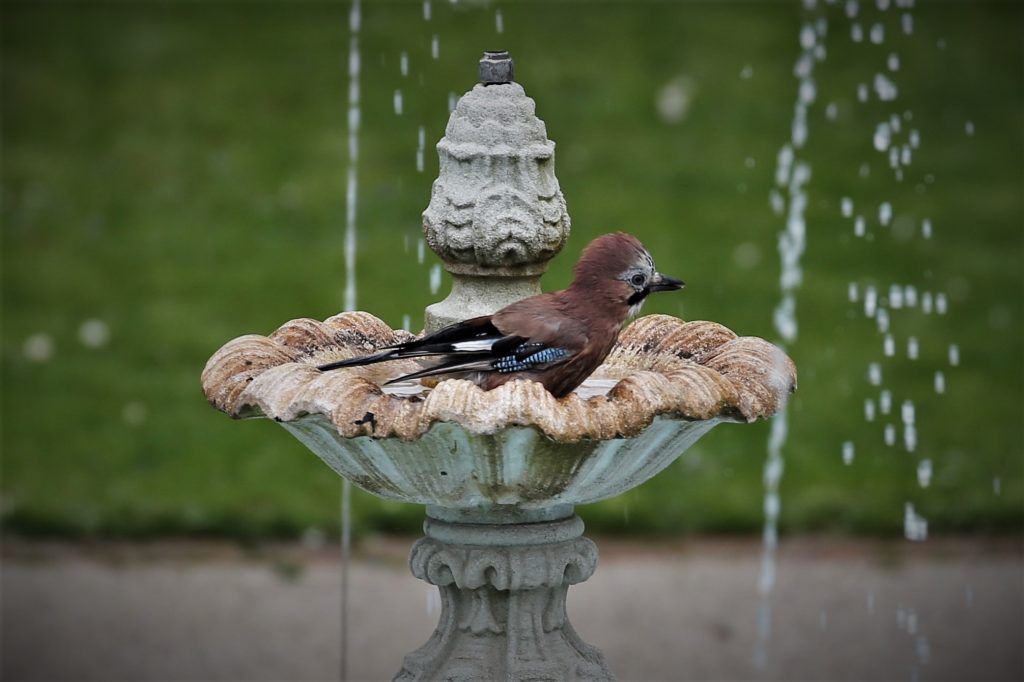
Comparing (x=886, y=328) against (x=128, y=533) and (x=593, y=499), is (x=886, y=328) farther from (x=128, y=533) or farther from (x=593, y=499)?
(x=593, y=499)

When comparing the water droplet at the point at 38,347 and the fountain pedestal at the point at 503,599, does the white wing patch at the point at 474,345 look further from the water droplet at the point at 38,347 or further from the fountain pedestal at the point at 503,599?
the water droplet at the point at 38,347

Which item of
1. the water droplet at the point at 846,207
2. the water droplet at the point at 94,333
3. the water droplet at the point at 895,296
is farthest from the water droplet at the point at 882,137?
the water droplet at the point at 94,333

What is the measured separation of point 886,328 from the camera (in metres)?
8.30

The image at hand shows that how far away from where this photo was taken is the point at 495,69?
13.4 ft

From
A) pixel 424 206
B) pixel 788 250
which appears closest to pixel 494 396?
pixel 788 250

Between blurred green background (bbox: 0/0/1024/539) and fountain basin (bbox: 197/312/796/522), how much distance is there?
279cm

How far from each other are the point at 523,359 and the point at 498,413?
34 centimetres

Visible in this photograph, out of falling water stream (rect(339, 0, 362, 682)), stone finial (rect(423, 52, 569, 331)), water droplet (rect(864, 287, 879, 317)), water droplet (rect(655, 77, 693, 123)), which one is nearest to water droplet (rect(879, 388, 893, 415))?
water droplet (rect(864, 287, 879, 317))

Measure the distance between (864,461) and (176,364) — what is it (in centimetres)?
343

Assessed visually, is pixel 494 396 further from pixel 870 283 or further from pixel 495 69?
pixel 870 283

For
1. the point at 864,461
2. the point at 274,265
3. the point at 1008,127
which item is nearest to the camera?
the point at 864,461

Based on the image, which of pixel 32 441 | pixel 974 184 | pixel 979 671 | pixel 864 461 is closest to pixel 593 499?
pixel 979 671

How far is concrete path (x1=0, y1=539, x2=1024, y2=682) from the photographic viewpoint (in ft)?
19.0

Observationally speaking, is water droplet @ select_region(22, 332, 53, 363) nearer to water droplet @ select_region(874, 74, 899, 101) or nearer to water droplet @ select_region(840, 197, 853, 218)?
water droplet @ select_region(840, 197, 853, 218)
